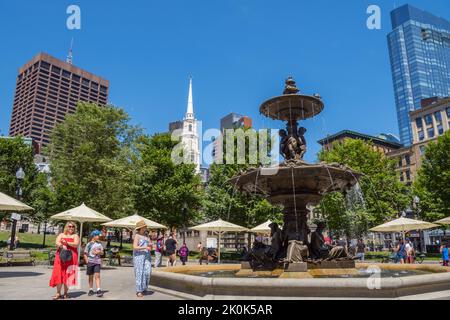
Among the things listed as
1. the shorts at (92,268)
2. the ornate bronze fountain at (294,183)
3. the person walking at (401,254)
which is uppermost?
the ornate bronze fountain at (294,183)

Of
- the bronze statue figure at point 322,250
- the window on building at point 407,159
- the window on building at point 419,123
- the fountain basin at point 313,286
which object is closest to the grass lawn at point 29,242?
the bronze statue figure at point 322,250

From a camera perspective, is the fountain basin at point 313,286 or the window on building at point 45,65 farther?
the window on building at point 45,65

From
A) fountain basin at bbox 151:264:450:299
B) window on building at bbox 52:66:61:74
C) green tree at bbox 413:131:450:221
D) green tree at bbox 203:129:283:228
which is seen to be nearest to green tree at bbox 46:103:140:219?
green tree at bbox 203:129:283:228

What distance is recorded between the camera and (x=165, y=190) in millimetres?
38406

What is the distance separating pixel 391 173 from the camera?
41.8 metres

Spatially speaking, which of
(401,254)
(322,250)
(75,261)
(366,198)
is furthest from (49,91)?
(322,250)

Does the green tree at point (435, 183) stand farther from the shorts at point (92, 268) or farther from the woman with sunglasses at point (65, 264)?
the woman with sunglasses at point (65, 264)

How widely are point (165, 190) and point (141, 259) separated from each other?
97.8 ft

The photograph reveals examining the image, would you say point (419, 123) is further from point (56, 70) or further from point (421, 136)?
point (56, 70)

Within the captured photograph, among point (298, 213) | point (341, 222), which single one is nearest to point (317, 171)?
point (298, 213)

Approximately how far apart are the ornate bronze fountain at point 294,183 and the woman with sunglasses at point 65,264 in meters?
5.42

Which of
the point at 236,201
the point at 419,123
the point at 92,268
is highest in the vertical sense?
the point at 419,123

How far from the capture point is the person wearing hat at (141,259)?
28.5ft
